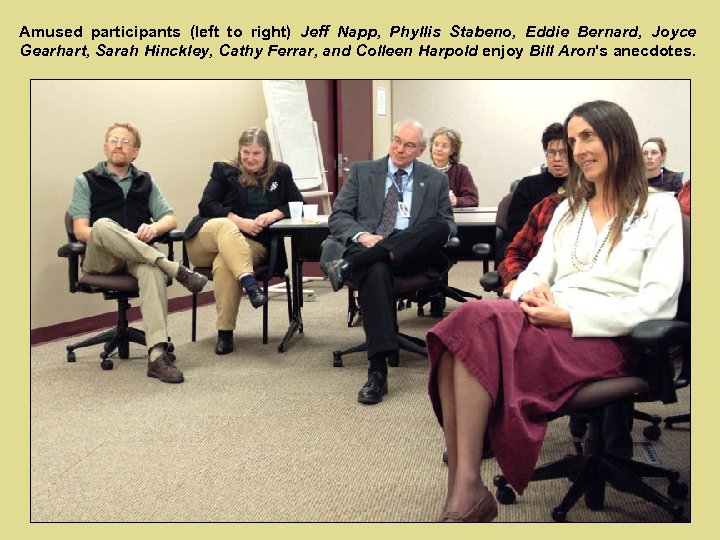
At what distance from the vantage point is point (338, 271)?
12.6 ft

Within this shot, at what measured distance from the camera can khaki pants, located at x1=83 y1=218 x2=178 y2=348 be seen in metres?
4.18

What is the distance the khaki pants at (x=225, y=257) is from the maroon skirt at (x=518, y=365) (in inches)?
99.4

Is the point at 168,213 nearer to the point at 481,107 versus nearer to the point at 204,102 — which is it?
the point at 204,102

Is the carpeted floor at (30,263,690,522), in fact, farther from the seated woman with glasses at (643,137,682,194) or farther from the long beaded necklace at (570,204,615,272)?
the seated woman with glasses at (643,137,682,194)

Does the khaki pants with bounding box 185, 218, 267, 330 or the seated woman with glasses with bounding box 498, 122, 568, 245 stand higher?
the seated woman with glasses with bounding box 498, 122, 568, 245

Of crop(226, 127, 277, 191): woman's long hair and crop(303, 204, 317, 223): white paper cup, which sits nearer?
crop(303, 204, 317, 223): white paper cup

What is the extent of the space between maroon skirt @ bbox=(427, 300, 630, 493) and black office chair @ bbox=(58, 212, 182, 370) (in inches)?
98.4

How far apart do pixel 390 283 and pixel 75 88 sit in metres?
2.59

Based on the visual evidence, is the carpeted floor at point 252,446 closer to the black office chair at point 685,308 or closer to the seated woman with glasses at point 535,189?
the black office chair at point 685,308

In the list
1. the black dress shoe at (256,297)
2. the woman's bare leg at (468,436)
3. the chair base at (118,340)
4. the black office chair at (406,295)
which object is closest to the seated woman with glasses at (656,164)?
the black office chair at (406,295)

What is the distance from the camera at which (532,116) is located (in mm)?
9531

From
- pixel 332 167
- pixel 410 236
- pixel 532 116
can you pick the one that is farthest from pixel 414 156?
pixel 532 116

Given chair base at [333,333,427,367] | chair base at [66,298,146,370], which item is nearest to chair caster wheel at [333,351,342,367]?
chair base at [333,333,427,367]

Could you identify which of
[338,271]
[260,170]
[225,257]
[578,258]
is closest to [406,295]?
[338,271]
